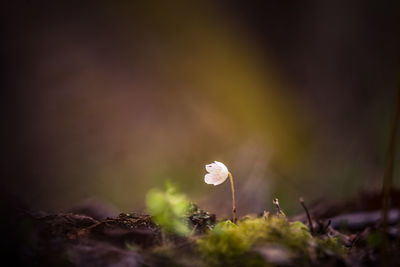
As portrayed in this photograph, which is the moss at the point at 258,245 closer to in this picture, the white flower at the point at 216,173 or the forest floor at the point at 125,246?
the forest floor at the point at 125,246

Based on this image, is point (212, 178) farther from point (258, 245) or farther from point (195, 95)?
point (195, 95)

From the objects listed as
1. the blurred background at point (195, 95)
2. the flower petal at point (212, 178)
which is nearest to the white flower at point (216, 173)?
the flower petal at point (212, 178)

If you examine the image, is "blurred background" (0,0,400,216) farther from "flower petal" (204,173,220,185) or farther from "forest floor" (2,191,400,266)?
"forest floor" (2,191,400,266)

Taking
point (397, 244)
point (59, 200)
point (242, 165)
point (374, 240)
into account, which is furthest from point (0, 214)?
point (242, 165)

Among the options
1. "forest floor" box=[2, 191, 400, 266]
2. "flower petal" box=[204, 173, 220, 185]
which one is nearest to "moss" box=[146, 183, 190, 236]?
"forest floor" box=[2, 191, 400, 266]

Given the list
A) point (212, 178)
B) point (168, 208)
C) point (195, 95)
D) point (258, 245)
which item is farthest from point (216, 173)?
point (195, 95)

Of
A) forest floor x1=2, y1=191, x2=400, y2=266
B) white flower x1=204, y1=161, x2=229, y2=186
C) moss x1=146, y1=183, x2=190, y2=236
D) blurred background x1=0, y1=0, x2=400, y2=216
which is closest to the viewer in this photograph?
forest floor x1=2, y1=191, x2=400, y2=266
